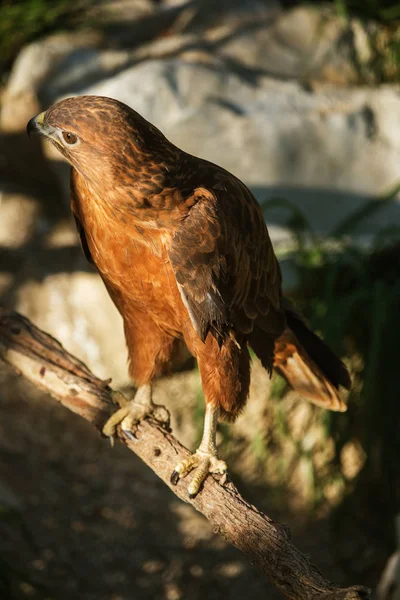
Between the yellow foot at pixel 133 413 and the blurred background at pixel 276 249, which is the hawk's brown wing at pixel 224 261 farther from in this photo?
the blurred background at pixel 276 249

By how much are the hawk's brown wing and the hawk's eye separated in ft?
1.38

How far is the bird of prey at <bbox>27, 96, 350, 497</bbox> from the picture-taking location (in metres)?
2.28

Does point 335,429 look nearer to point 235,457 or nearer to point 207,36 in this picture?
point 235,457

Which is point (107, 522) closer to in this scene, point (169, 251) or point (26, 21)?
point (169, 251)

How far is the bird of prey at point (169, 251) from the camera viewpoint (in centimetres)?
228

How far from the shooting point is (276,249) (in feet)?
15.9

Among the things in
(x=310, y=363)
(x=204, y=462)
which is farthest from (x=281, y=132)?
(x=204, y=462)

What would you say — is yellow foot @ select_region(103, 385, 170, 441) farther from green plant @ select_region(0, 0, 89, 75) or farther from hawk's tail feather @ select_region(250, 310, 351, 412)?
green plant @ select_region(0, 0, 89, 75)

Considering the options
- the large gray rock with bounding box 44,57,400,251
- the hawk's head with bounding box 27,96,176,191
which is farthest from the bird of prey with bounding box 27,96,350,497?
the large gray rock with bounding box 44,57,400,251

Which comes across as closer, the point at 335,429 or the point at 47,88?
the point at 335,429

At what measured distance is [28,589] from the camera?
14.1ft

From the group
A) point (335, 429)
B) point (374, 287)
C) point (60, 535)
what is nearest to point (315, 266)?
point (374, 287)

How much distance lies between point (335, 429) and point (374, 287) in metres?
0.87

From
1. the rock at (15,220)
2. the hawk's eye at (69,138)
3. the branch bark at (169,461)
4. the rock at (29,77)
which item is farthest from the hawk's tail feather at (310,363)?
the rock at (15,220)
